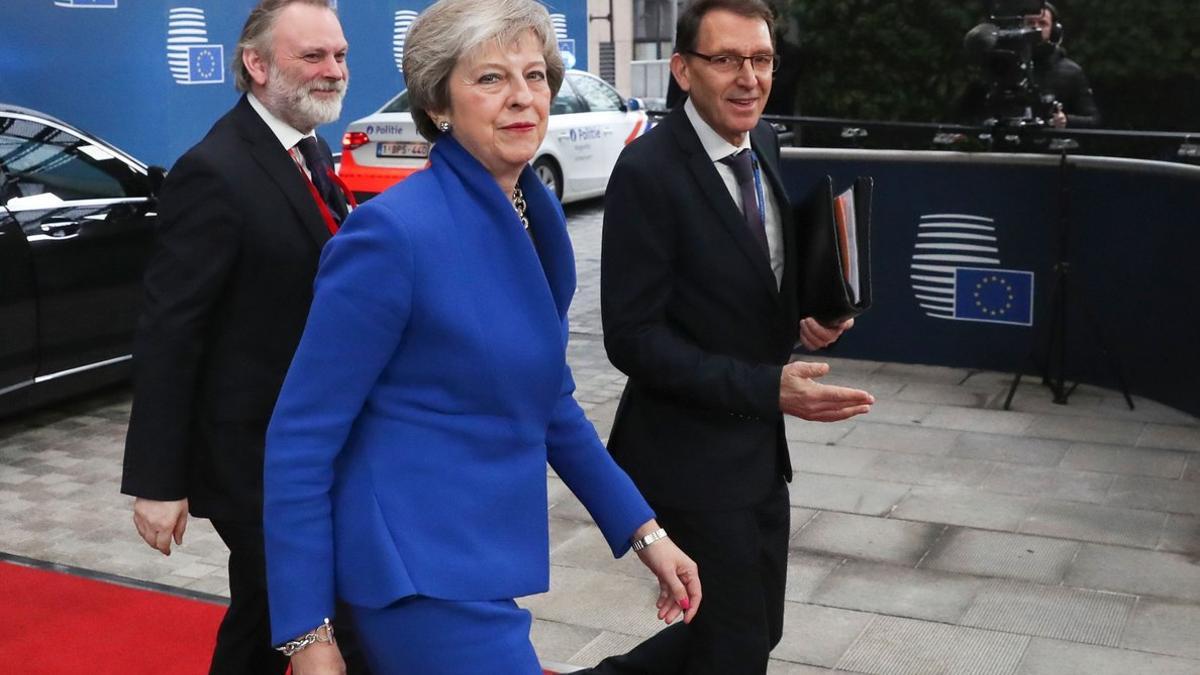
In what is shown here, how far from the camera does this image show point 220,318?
315 cm

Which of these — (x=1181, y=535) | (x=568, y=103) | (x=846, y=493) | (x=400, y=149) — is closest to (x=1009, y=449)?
(x=846, y=493)

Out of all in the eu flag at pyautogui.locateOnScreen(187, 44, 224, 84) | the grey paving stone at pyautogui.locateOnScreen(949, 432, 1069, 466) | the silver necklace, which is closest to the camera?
the silver necklace

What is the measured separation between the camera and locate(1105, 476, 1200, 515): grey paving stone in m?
6.19

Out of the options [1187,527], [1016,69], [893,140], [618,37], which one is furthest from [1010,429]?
[618,37]

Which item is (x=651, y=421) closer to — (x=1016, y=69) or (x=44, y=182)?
(x=44, y=182)

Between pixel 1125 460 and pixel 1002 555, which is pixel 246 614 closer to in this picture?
pixel 1002 555

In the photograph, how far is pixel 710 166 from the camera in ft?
10.6

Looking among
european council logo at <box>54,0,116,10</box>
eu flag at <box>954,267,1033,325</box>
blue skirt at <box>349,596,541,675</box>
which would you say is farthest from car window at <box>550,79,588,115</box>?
blue skirt at <box>349,596,541,675</box>

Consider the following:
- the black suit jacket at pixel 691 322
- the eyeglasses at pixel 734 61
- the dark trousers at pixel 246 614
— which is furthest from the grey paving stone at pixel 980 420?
the dark trousers at pixel 246 614

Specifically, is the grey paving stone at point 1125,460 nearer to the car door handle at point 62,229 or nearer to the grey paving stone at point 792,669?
the grey paving stone at point 792,669

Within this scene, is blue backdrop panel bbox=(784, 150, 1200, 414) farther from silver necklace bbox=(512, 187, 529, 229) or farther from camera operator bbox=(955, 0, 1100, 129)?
silver necklace bbox=(512, 187, 529, 229)

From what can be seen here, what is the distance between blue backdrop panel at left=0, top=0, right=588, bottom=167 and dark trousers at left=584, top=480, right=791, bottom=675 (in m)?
8.58

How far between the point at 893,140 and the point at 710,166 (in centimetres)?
766

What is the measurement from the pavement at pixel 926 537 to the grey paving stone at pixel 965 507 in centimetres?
1
